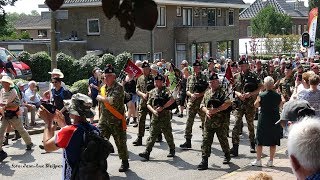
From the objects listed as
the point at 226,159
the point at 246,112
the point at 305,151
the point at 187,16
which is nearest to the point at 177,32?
the point at 187,16

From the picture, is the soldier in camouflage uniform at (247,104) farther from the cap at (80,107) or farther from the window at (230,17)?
the window at (230,17)

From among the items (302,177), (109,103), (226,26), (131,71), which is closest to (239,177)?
(109,103)

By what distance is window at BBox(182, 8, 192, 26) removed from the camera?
3305 cm

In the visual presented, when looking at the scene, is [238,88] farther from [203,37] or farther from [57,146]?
[203,37]

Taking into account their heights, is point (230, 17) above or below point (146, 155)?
above

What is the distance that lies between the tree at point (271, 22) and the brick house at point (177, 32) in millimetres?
11686

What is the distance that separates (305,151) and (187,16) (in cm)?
3054

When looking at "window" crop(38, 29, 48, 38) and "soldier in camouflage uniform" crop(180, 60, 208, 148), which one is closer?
"soldier in camouflage uniform" crop(180, 60, 208, 148)

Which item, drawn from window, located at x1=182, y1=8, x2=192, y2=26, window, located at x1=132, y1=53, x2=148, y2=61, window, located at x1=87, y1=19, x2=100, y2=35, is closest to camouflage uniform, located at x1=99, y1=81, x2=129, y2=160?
window, located at x1=132, y1=53, x2=148, y2=61

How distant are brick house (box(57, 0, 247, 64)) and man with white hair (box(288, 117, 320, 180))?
860 inches

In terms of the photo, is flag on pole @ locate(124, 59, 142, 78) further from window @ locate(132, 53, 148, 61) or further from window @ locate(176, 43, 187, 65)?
window @ locate(176, 43, 187, 65)

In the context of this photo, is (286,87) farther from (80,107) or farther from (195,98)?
(80,107)

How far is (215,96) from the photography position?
8.97 metres

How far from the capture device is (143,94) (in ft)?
37.0
